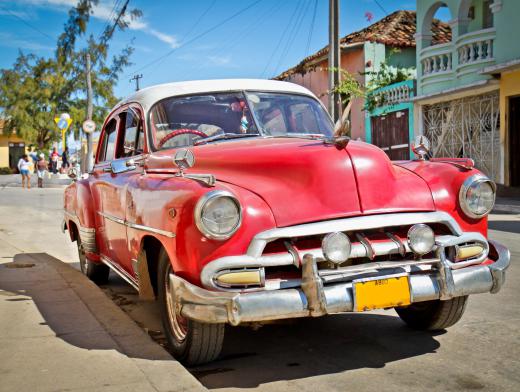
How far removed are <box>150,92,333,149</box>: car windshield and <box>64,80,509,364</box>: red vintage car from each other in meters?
0.02

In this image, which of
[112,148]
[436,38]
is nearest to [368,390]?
[112,148]

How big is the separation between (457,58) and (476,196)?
16.3 meters

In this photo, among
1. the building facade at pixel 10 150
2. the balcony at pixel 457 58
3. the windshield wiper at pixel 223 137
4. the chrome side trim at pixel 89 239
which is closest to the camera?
the windshield wiper at pixel 223 137

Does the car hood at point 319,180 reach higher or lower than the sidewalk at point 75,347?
higher

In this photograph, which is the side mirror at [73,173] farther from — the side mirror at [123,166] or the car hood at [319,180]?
the car hood at [319,180]

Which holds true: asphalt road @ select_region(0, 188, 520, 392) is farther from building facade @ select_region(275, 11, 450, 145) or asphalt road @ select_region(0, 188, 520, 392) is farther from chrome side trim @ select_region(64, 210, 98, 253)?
building facade @ select_region(275, 11, 450, 145)

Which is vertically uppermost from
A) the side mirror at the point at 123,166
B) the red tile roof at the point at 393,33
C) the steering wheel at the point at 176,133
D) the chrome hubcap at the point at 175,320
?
the red tile roof at the point at 393,33

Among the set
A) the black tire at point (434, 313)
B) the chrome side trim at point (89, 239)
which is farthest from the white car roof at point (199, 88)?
the black tire at point (434, 313)

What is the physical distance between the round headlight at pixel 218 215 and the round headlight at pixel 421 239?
958mm

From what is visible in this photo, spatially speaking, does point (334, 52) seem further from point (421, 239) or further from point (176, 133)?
point (421, 239)

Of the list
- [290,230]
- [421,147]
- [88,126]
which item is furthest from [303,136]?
[88,126]

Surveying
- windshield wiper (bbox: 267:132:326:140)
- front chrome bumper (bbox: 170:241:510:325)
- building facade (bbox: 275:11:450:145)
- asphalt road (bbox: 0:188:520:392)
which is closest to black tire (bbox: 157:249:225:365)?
asphalt road (bbox: 0:188:520:392)

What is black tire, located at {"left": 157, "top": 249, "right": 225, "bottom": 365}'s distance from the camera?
3.47 meters

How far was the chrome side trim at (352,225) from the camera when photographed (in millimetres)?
3180
